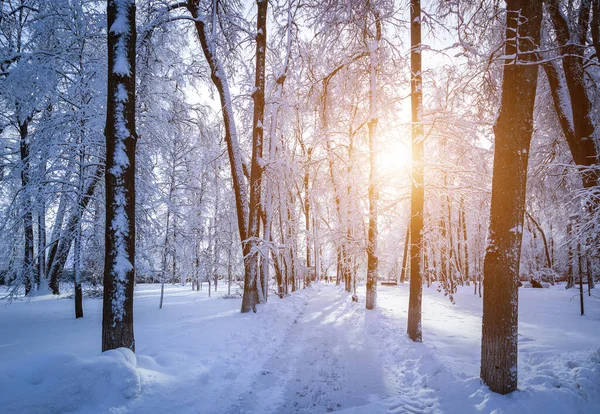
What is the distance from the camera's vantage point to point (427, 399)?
13.5 feet

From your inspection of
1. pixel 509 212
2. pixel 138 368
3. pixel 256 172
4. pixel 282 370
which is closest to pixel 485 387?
pixel 509 212

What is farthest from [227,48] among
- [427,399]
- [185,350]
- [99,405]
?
[427,399]

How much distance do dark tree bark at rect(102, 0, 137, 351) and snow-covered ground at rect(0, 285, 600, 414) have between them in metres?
0.65

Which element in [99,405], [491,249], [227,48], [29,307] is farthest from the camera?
[29,307]

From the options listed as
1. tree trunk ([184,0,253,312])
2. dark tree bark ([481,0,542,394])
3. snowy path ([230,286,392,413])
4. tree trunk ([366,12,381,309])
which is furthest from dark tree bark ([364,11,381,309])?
dark tree bark ([481,0,542,394])

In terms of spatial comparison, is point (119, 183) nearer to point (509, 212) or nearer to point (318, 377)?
point (318, 377)

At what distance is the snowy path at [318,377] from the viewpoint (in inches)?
160

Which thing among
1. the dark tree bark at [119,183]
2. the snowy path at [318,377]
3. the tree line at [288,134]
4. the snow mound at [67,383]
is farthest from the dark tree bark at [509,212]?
the dark tree bark at [119,183]

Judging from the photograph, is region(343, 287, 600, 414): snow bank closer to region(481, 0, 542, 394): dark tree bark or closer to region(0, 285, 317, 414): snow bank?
region(481, 0, 542, 394): dark tree bark

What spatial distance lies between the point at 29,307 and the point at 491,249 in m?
17.7

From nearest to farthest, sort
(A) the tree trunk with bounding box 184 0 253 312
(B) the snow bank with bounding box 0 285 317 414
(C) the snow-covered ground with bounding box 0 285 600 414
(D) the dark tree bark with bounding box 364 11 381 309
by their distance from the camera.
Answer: (B) the snow bank with bounding box 0 285 317 414
(C) the snow-covered ground with bounding box 0 285 600 414
(A) the tree trunk with bounding box 184 0 253 312
(D) the dark tree bark with bounding box 364 11 381 309

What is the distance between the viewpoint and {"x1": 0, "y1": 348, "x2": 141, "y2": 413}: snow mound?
2988 millimetres

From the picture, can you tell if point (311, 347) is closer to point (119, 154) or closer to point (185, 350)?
point (185, 350)

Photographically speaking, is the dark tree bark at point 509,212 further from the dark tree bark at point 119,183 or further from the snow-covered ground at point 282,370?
the dark tree bark at point 119,183
